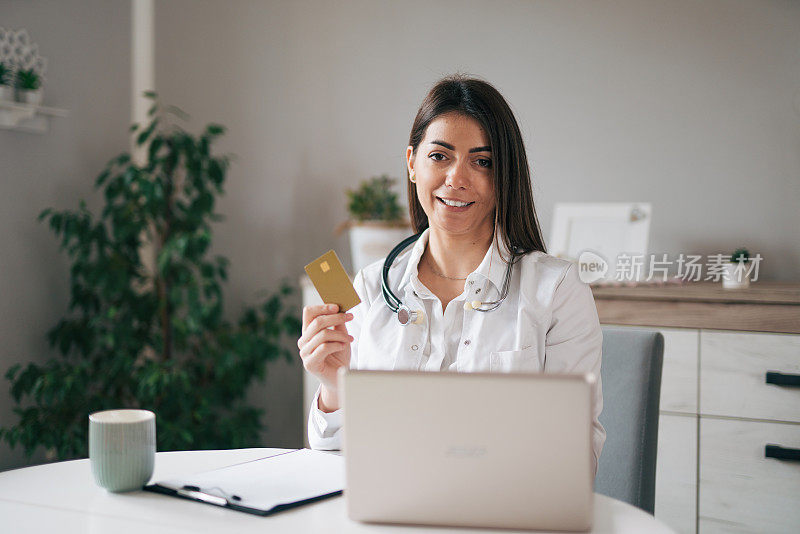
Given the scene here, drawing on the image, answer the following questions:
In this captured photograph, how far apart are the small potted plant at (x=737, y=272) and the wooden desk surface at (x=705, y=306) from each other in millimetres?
34

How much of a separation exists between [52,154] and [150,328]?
73cm

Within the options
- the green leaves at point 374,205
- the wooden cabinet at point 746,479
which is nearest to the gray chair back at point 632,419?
the wooden cabinet at point 746,479

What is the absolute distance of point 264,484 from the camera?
3.52 ft

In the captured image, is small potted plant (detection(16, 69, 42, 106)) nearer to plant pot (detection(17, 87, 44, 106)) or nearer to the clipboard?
plant pot (detection(17, 87, 44, 106))

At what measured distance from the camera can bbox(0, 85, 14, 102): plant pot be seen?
2.49 metres

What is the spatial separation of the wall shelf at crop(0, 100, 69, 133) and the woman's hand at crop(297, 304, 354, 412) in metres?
1.75

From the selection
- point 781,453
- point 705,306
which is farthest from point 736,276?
point 781,453

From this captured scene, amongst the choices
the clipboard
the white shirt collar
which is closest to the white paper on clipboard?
the clipboard

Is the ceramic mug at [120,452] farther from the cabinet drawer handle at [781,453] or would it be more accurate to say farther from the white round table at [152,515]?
the cabinet drawer handle at [781,453]

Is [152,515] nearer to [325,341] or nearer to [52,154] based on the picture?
[325,341]

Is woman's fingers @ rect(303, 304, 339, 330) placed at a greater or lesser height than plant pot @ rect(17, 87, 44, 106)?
lesser

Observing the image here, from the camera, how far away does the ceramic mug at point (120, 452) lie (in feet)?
3.37

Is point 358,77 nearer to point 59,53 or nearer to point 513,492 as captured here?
point 59,53

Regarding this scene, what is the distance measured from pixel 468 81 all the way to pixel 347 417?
0.93 meters
